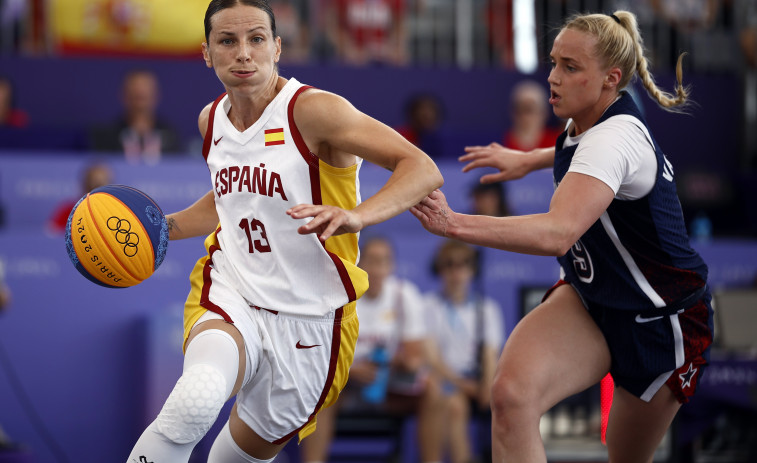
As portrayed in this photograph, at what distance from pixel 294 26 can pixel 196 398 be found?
6.73 m

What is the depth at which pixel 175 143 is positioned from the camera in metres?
7.81

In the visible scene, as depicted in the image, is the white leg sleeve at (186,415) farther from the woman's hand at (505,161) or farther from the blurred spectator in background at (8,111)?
the blurred spectator in background at (8,111)

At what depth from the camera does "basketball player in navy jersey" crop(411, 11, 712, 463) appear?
3301 mm

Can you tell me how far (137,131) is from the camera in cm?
771

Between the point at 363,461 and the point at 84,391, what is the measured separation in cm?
203

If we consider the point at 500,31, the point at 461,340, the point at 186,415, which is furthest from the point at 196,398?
the point at 500,31

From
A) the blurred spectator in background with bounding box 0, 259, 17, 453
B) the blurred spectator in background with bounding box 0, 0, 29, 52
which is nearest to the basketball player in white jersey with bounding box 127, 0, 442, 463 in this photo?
the blurred spectator in background with bounding box 0, 259, 17, 453

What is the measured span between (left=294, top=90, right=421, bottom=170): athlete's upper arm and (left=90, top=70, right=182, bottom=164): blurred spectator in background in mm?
4620

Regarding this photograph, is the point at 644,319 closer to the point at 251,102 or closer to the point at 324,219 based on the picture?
the point at 324,219

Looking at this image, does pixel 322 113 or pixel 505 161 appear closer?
pixel 322 113

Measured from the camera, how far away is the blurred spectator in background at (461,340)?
260 inches

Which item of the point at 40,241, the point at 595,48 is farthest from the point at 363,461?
the point at 595,48

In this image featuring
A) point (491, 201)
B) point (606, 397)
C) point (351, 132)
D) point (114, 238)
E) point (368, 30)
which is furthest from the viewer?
point (368, 30)

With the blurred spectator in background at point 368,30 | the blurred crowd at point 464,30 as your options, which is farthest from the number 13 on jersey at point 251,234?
the blurred spectator in background at point 368,30
